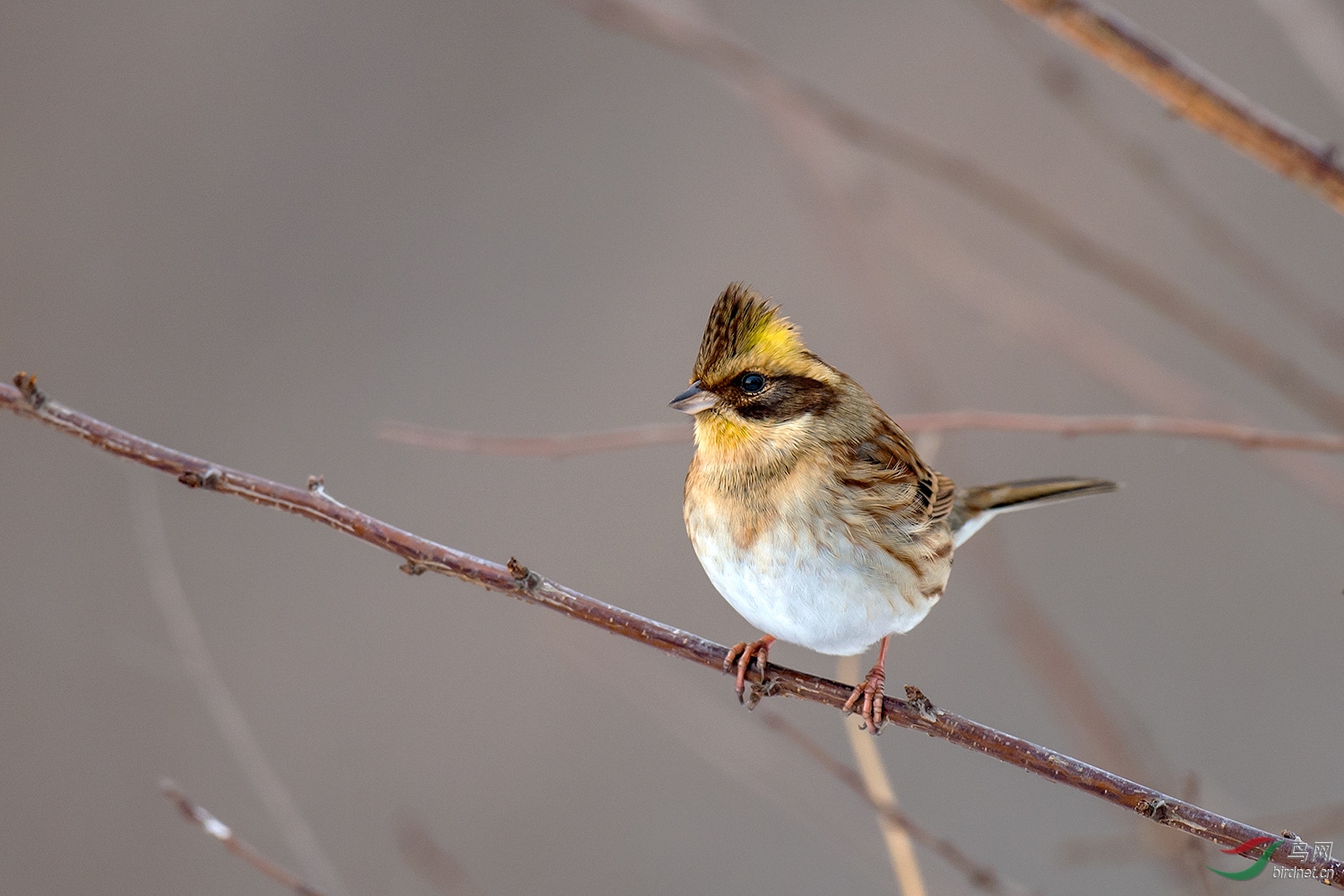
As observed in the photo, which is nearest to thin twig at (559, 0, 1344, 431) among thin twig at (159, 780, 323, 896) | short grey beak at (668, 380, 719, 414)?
short grey beak at (668, 380, 719, 414)

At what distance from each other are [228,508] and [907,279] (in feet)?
8.09

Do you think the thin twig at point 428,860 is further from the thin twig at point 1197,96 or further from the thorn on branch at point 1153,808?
the thin twig at point 1197,96

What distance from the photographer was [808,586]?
172 cm

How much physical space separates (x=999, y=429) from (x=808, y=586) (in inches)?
14.5

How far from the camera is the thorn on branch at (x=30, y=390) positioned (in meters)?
1.35

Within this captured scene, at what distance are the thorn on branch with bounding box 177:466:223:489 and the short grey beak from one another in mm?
593

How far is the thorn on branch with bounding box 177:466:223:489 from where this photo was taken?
1.45m

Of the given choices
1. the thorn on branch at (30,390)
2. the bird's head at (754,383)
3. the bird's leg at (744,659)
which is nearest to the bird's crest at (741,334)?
the bird's head at (754,383)

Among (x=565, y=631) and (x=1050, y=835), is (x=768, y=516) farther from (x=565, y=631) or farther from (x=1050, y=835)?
(x=1050, y=835)

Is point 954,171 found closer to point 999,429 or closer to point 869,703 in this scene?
point 999,429

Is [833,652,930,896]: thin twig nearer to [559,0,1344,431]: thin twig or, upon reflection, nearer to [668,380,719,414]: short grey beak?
[668,380,719,414]: short grey beak

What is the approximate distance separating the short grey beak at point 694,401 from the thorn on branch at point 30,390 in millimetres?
772

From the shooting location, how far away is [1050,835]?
3381 mm

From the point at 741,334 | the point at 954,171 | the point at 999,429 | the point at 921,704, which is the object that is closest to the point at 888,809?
the point at 921,704
